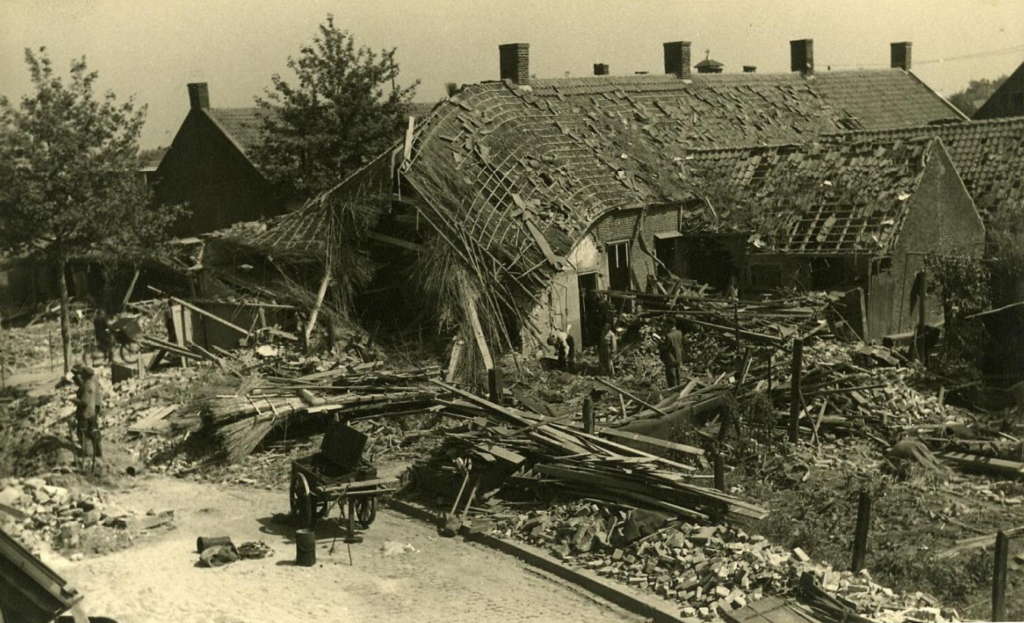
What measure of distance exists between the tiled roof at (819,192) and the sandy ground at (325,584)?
13.5 m

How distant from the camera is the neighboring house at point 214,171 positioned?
35000 millimetres

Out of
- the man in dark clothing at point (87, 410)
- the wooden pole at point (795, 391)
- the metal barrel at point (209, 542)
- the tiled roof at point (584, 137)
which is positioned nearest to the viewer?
the metal barrel at point (209, 542)

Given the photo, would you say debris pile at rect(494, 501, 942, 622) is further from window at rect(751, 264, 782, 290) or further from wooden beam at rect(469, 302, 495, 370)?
window at rect(751, 264, 782, 290)

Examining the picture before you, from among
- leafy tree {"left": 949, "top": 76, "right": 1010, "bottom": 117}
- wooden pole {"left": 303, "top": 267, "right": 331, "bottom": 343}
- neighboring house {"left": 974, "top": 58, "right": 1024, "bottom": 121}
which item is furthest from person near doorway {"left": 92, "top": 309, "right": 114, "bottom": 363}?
leafy tree {"left": 949, "top": 76, "right": 1010, "bottom": 117}

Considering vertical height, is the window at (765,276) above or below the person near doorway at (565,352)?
above

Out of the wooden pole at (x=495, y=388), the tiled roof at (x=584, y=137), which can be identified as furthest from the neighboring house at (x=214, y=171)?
the wooden pole at (x=495, y=388)

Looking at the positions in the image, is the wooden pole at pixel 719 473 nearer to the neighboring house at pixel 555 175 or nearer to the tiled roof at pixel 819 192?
the neighboring house at pixel 555 175

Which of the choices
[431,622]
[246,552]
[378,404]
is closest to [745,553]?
[431,622]

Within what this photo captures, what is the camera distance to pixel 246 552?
1305 centimetres

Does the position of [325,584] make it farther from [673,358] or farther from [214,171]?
[214,171]

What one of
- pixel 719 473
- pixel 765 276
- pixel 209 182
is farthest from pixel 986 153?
pixel 209 182

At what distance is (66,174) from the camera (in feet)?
73.0

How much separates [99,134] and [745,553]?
18.1m

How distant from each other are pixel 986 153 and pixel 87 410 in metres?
25.3
